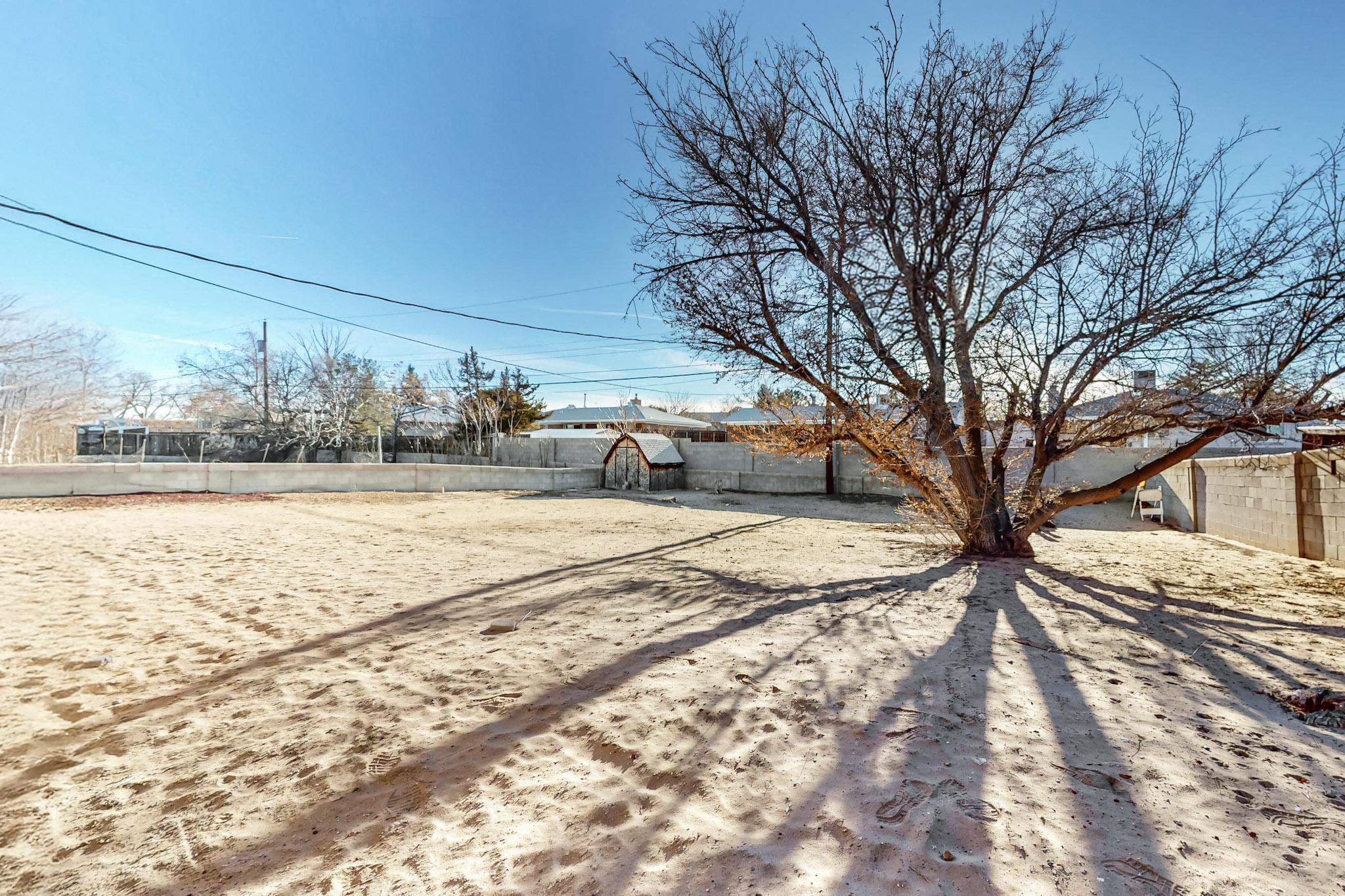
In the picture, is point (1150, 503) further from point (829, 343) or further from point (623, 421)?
point (623, 421)

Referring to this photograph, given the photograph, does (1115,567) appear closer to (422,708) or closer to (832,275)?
(832,275)

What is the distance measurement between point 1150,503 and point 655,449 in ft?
49.2

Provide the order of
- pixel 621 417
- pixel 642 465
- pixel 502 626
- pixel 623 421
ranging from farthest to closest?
pixel 621 417
pixel 623 421
pixel 642 465
pixel 502 626

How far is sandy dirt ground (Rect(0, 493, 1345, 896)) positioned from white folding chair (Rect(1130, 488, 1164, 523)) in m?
9.64

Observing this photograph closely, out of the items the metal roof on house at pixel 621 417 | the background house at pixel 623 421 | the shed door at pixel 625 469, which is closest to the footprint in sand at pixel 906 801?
the shed door at pixel 625 469

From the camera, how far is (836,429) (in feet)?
24.1

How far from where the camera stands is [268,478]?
14398 millimetres

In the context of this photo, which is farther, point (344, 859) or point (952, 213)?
point (952, 213)

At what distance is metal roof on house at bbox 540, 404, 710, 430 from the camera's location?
106 feet

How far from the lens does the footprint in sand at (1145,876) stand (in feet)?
5.16

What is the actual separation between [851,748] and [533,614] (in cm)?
289

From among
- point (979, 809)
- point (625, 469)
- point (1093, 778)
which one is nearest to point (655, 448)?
point (625, 469)

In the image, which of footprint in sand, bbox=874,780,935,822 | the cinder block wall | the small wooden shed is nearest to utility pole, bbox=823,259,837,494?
footprint in sand, bbox=874,780,935,822

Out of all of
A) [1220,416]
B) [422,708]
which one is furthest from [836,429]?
[422,708]
